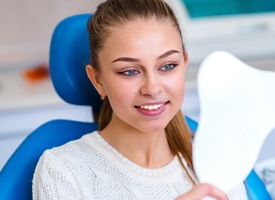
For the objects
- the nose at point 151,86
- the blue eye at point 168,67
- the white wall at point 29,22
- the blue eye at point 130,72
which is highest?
the white wall at point 29,22

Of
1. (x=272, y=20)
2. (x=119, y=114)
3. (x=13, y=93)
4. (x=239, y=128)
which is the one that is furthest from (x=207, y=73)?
(x=272, y=20)

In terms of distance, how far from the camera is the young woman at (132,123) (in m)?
0.95

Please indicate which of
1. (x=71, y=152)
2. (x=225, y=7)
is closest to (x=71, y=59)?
(x=71, y=152)

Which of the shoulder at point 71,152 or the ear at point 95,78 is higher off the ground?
the ear at point 95,78

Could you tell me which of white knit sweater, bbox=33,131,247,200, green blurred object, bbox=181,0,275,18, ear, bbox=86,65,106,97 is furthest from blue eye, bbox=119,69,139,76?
green blurred object, bbox=181,0,275,18

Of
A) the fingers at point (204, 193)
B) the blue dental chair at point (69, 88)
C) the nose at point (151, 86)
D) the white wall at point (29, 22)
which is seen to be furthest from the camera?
the white wall at point (29, 22)

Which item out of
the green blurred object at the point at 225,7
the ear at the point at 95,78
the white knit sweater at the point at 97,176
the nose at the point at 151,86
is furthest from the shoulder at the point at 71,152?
the green blurred object at the point at 225,7

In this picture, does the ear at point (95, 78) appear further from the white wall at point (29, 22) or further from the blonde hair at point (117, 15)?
the white wall at point (29, 22)

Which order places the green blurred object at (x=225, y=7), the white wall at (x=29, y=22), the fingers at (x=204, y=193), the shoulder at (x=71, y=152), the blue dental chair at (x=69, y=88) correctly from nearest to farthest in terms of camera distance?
1. the fingers at (x=204, y=193)
2. the shoulder at (x=71, y=152)
3. the blue dental chair at (x=69, y=88)
4. the white wall at (x=29, y=22)
5. the green blurred object at (x=225, y=7)

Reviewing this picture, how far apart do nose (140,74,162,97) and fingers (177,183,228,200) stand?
0.67 ft

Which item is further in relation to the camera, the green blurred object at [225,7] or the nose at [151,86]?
the green blurred object at [225,7]

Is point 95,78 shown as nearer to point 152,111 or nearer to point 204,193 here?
point 152,111

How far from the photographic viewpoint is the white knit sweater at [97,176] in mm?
1018

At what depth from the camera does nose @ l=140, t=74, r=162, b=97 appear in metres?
0.92
